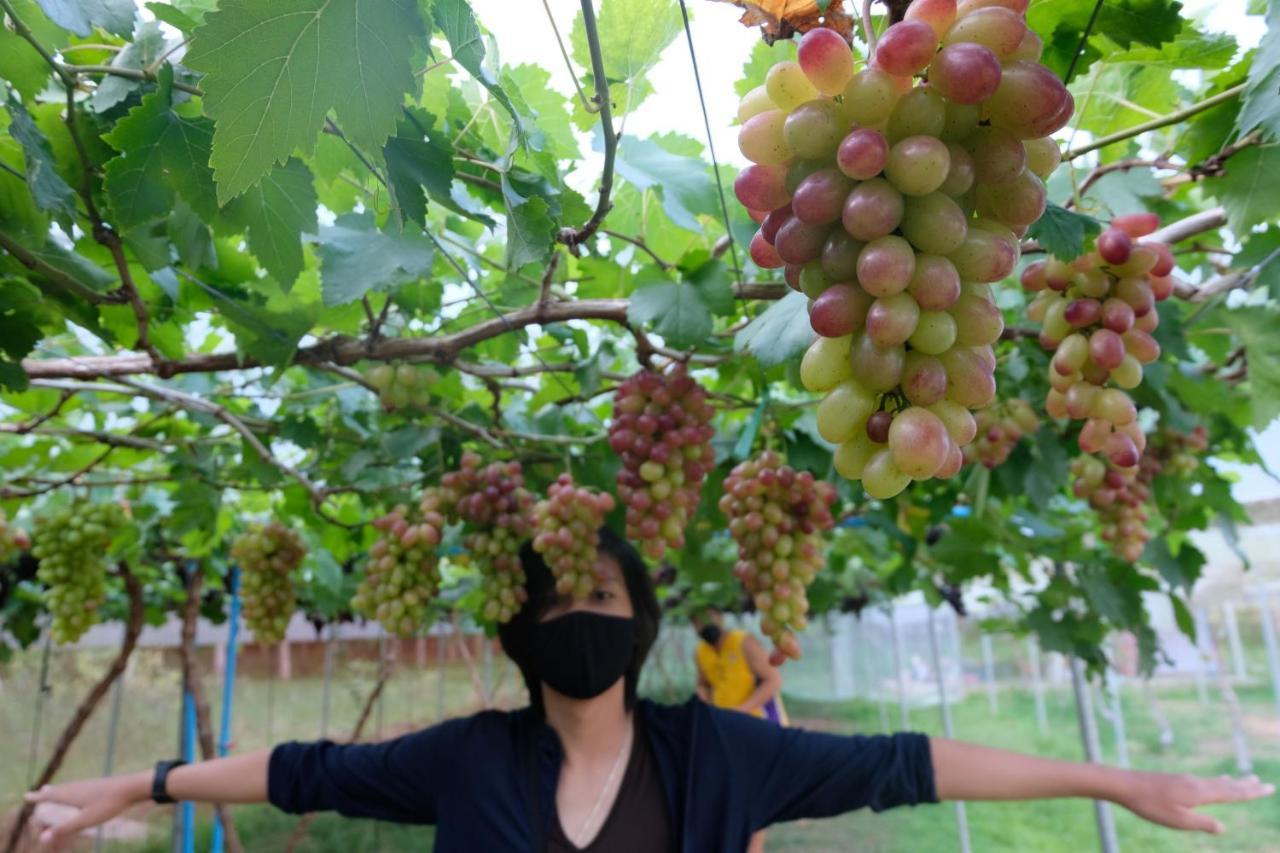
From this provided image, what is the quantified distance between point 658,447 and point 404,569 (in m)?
0.77

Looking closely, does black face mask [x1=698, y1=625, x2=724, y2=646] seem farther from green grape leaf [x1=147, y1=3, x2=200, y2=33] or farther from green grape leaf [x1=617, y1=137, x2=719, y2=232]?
green grape leaf [x1=147, y1=3, x2=200, y2=33]

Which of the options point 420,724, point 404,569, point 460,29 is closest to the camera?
point 460,29

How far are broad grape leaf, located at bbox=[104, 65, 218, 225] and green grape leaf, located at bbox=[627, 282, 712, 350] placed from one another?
0.65 meters

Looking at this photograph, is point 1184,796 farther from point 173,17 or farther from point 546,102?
point 173,17

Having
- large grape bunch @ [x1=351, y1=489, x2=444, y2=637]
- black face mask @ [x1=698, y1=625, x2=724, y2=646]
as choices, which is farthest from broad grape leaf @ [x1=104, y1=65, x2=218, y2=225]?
black face mask @ [x1=698, y1=625, x2=724, y2=646]

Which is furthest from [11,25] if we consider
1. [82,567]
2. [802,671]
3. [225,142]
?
[802,671]

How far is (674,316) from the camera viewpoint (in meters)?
1.43

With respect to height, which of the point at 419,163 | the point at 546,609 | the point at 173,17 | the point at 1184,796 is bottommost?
the point at 1184,796

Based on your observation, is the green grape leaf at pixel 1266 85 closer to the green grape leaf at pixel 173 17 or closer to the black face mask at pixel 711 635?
the green grape leaf at pixel 173 17

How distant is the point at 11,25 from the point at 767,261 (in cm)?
90

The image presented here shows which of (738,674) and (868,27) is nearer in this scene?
(868,27)

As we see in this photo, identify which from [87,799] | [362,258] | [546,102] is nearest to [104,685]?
[87,799]

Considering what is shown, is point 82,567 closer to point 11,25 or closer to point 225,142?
point 11,25

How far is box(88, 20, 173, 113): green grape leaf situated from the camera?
3.25 feet
